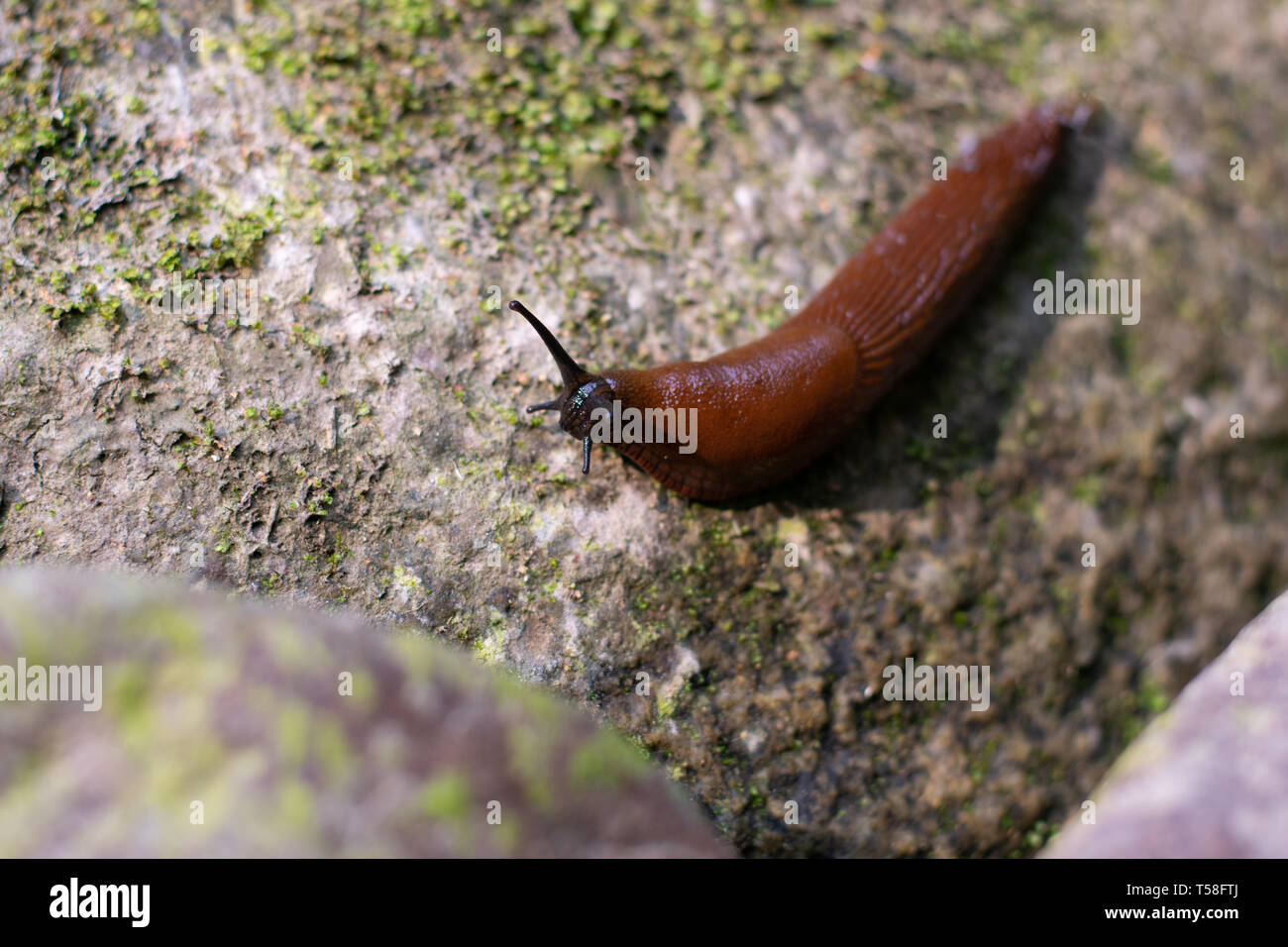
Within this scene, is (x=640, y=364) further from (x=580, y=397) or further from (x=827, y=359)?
(x=827, y=359)

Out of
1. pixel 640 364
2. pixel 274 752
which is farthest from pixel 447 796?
pixel 640 364

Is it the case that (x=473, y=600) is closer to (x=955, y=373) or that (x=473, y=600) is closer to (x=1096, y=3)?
(x=955, y=373)

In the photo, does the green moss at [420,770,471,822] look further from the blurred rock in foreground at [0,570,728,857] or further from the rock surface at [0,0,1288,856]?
the rock surface at [0,0,1288,856]

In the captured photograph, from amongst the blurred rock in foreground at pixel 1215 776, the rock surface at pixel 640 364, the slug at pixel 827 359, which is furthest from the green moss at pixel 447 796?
the blurred rock in foreground at pixel 1215 776

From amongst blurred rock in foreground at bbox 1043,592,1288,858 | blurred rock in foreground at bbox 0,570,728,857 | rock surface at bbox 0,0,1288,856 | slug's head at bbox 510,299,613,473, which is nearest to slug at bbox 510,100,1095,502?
slug's head at bbox 510,299,613,473
